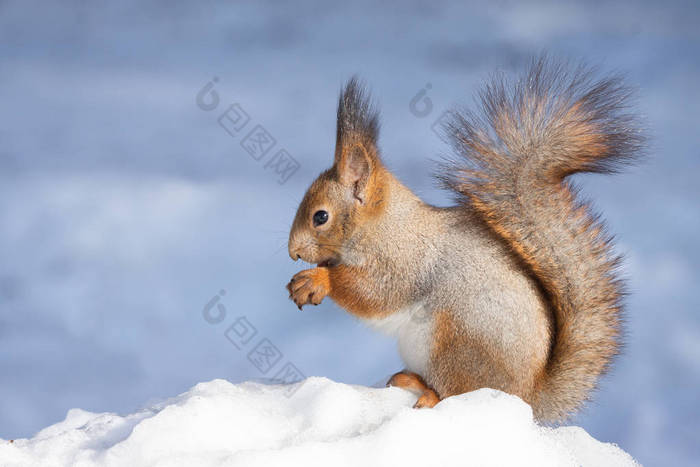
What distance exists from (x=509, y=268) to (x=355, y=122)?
709 millimetres

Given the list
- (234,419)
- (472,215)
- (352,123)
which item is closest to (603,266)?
(472,215)

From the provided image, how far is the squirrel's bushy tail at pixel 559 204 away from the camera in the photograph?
7.17 ft

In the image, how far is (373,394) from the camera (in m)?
2.17

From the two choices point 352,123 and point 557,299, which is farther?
point 352,123

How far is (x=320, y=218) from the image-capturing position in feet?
7.89

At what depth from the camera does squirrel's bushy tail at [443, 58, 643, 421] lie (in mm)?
2186

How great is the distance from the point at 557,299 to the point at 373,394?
653 mm

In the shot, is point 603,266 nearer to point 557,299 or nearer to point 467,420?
point 557,299

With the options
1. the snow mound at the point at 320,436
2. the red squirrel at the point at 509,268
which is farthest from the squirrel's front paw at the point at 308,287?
the snow mound at the point at 320,436

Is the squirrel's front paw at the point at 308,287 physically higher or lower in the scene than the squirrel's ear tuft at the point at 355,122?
lower

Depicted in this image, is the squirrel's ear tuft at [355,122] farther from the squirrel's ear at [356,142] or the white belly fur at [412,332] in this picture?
the white belly fur at [412,332]

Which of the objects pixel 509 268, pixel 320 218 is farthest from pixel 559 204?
pixel 320 218

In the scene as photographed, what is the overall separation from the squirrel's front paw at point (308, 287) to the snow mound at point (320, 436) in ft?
0.84

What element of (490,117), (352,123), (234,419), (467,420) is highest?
(352,123)
